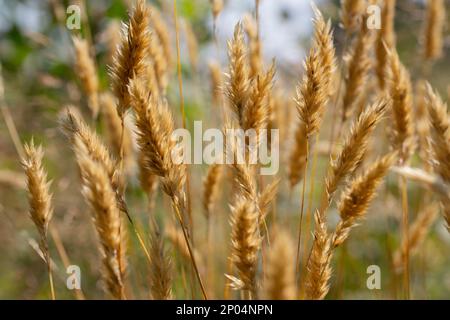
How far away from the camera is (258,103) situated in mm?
1196

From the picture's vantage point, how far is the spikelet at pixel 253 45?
5.33ft

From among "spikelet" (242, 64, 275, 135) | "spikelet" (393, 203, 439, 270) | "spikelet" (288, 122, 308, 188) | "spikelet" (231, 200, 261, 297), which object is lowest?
"spikelet" (393, 203, 439, 270)

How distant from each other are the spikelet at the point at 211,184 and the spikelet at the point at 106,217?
1.74 ft

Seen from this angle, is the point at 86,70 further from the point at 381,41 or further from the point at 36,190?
the point at 381,41

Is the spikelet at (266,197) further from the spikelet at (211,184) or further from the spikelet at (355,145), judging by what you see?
the spikelet at (211,184)

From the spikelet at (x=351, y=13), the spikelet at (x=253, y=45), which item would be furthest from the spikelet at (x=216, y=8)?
the spikelet at (x=351, y=13)

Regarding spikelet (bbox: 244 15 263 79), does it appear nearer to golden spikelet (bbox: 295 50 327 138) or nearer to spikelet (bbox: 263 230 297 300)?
golden spikelet (bbox: 295 50 327 138)

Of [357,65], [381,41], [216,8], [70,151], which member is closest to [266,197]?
[357,65]

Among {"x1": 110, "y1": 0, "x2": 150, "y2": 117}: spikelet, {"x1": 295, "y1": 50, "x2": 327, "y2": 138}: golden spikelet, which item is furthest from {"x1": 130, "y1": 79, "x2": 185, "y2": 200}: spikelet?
{"x1": 295, "y1": 50, "x2": 327, "y2": 138}: golden spikelet

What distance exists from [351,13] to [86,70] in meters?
0.88

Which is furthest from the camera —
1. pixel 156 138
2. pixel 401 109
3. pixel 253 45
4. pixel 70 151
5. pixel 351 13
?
pixel 70 151

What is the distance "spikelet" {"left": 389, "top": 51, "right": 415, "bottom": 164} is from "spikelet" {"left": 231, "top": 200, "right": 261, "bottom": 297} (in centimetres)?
68

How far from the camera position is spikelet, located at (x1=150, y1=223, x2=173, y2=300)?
1188mm
